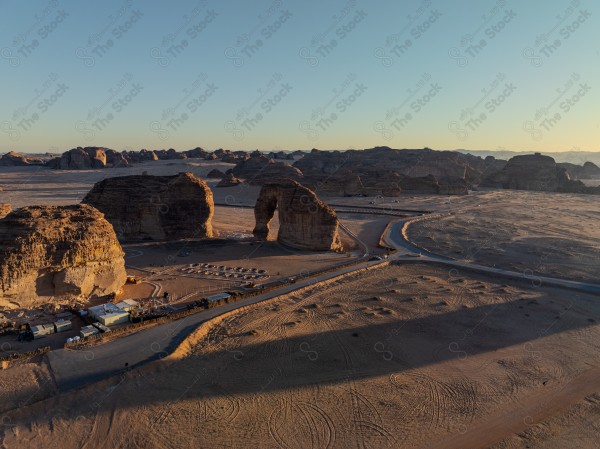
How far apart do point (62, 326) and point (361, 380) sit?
15.8 meters

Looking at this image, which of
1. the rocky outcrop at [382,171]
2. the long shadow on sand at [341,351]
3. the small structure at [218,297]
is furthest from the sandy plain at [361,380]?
the rocky outcrop at [382,171]

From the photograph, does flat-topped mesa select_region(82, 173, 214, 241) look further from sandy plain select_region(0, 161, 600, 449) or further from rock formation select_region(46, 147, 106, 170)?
rock formation select_region(46, 147, 106, 170)

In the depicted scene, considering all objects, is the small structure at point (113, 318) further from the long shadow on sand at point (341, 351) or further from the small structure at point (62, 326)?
the long shadow on sand at point (341, 351)

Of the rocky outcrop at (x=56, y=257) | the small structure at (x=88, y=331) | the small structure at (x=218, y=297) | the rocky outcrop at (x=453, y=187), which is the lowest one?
the small structure at (x=88, y=331)

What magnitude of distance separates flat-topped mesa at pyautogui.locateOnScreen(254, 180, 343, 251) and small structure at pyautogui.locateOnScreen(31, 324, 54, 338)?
23803 millimetres

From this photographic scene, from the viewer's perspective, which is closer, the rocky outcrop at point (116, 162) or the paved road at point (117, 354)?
the paved road at point (117, 354)

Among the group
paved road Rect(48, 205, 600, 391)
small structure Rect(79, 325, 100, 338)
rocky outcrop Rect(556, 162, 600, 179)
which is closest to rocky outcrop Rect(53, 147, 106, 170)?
paved road Rect(48, 205, 600, 391)

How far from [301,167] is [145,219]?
105582 mm

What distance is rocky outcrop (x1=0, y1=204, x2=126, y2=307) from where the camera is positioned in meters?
21.9

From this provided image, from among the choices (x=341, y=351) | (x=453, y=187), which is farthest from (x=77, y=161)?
(x=341, y=351)

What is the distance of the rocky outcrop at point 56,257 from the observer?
21922mm

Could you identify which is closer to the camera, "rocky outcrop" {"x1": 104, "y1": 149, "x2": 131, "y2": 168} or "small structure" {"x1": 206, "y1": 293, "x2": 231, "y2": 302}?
"small structure" {"x1": 206, "y1": 293, "x2": 231, "y2": 302}

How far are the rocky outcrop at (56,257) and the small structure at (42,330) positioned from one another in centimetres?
334

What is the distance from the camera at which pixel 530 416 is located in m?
15.5
